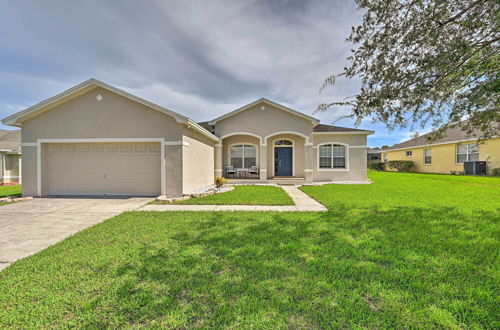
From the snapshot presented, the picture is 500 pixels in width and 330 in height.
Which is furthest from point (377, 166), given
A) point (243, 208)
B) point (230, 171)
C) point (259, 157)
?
point (243, 208)

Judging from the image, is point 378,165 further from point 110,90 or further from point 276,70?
point 110,90

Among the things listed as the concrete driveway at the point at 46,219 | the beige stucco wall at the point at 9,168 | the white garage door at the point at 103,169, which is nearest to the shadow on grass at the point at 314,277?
the concrete driveway at the point at 46,219

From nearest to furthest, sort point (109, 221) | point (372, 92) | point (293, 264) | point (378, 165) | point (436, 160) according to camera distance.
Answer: point (293, 264), point (372, 92), point (109, 221), point (436, 160), point (378, 165)

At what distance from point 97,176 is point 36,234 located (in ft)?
16.6

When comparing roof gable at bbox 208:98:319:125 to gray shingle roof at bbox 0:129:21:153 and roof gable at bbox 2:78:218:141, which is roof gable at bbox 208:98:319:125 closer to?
roof gable at bbox 2:78:218:141

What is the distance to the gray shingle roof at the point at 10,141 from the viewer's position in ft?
52.5

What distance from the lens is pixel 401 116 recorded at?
494 centimetres

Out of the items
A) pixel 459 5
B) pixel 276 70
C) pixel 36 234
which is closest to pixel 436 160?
pixel 276 70

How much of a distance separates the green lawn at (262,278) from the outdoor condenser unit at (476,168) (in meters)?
19.3

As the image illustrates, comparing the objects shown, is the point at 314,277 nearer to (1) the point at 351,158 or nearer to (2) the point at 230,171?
(2) the point at 230,171

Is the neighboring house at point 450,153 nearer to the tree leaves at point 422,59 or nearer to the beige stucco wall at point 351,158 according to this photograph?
the beige stucco wall at point 351,158

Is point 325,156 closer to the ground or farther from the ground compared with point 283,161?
farther from the ground

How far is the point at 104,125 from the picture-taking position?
8.85m

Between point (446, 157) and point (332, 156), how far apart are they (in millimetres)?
15673
